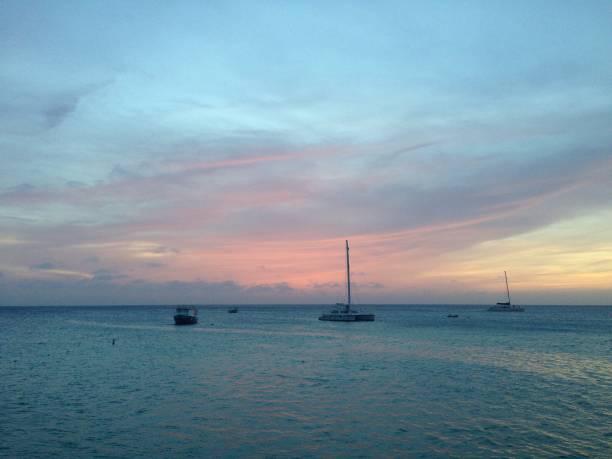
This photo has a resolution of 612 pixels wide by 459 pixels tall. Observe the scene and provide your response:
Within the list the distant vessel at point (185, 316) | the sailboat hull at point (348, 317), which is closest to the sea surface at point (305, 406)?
the distant vessel at point (185, 316)

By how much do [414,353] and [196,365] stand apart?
25.1 metres

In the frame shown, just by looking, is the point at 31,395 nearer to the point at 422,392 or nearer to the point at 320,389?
the point at 320,389

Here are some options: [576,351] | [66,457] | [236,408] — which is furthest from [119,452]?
[576,351]

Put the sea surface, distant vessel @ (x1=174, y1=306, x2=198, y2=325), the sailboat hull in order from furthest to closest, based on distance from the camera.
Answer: the sailboat hull
distant vessel @ (x1=174, y1=306, x2=198, y2=325)
the sea surface

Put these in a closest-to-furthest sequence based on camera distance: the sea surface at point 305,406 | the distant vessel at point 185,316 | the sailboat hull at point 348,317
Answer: the sea surface at point 305,406
the distant vessel at point 185,316
the sailboat hull at point 348,317

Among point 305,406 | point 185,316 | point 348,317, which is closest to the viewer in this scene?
point 305,406

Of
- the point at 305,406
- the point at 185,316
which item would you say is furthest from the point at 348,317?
the point at 305,406

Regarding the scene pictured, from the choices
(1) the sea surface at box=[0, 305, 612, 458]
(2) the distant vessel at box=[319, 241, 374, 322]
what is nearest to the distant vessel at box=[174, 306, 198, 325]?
(2) the distant vessel at box=[319, 241, 374, 322]

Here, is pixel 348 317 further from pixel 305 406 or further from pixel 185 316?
pixel 305 406

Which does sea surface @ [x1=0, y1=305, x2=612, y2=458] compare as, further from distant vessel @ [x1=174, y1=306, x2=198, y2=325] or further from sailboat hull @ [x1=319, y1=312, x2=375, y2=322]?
sailboat hull @ [x1=319, y1=312, x2=375, y2=322]

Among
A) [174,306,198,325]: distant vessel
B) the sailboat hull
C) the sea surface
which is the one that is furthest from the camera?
the sailboat hull

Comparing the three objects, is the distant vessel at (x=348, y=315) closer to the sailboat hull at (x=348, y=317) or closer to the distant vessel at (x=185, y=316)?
the sailboat hull at (x=348, y=317)

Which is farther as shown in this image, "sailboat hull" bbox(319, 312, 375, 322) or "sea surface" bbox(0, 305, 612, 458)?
"sailboat hull" bbox(319, 312, 375, 322)

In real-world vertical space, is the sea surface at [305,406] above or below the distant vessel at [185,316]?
below
